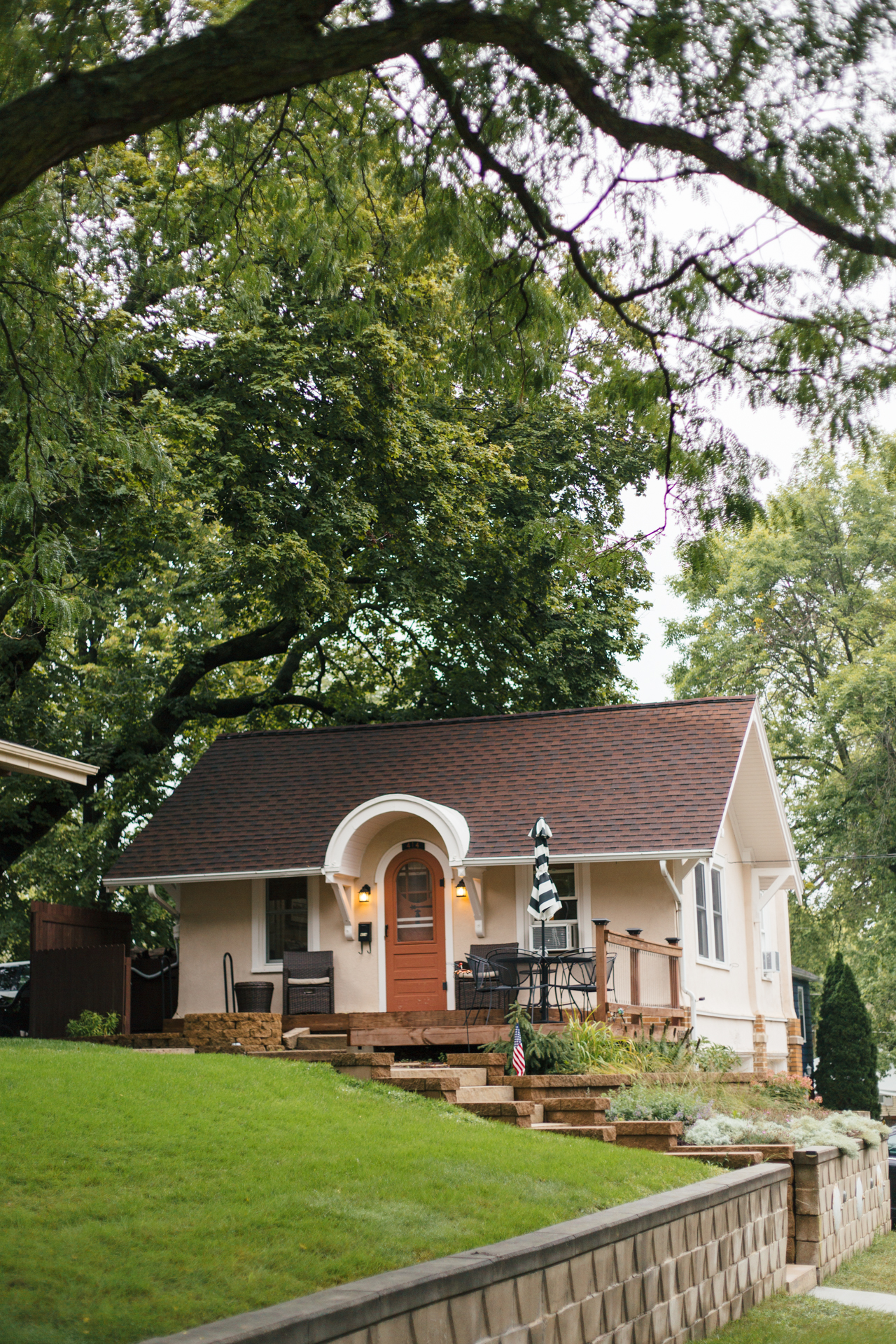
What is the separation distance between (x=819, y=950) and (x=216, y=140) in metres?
36.4

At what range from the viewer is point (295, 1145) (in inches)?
346

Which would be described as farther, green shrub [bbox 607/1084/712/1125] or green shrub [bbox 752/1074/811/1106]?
green shrub [bbox 752/1074/811/1106]

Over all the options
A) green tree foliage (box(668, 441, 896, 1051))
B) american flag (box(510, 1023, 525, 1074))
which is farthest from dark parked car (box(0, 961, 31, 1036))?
green tree foliage (box(668, 441, 896, 1051))

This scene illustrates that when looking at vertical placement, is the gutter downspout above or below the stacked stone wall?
above

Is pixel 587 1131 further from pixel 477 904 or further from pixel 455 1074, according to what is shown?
pixel 477 904

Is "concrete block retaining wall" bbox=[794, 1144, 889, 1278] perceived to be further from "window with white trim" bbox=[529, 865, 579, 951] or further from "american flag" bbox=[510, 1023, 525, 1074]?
"window with white trim" bbox=[529, 865, 579, 951]

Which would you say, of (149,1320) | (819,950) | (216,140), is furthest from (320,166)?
(819,950)

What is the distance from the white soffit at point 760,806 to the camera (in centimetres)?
2058

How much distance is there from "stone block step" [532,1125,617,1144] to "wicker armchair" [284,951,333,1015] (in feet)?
23.9

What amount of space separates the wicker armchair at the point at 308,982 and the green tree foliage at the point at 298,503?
17.6ft

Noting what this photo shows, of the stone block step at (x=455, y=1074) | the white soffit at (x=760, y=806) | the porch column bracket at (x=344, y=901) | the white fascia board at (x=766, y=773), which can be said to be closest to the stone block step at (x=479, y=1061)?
the stone block step at (x=455, y=1074)

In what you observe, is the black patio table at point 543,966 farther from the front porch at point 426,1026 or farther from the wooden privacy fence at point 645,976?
the wooden privacy fence at point 645,976

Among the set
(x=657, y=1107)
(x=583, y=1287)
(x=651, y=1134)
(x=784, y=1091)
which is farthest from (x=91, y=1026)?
(x=583, y=1287)

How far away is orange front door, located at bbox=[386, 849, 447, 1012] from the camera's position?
744 inches
